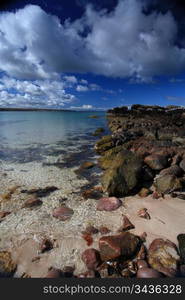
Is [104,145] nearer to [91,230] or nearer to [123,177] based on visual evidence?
[123,177]

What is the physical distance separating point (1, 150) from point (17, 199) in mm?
8412

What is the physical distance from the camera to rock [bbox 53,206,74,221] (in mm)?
4566

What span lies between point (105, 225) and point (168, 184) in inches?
115

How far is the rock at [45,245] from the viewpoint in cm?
347

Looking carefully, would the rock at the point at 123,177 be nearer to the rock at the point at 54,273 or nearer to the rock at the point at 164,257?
the rock at the point at 164,257

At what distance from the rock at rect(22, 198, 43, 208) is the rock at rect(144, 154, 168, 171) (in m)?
4.92

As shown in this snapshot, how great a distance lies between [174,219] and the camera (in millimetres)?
4344

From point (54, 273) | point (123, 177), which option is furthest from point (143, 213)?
point (54, 273)

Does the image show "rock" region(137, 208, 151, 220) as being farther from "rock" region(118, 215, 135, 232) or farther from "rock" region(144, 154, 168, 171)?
"rock" region(144, 154, 168, 171)

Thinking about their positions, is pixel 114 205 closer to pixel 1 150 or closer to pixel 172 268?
pixel 172 268

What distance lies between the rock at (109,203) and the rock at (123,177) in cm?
32

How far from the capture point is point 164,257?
314cm

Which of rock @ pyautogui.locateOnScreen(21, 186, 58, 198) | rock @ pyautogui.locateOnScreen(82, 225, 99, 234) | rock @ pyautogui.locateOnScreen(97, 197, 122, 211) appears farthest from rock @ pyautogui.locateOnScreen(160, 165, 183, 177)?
rock @ pyautogui.locateOnScreen(21, 186, 58, 198)

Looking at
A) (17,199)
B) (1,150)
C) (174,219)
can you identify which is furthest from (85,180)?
(1,150)
